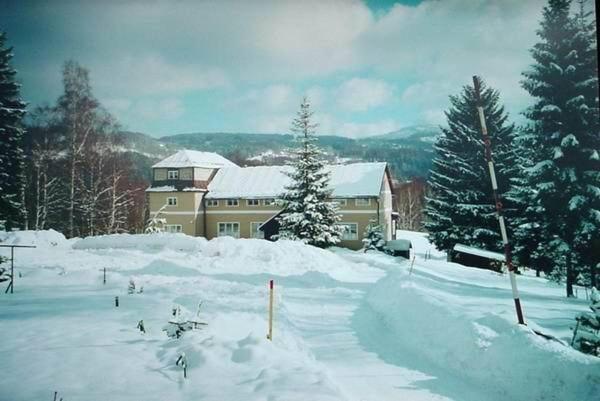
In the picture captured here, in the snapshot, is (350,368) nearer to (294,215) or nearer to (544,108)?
(544,108)

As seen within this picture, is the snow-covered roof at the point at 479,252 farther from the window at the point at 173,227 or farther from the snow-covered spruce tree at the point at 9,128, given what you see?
the window at the point at 173,227

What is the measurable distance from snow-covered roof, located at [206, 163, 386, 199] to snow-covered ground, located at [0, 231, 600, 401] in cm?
1965

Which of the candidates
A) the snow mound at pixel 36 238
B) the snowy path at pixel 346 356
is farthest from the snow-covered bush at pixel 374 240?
the snow mound at pixel 36 238

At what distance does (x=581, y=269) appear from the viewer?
14258 mm

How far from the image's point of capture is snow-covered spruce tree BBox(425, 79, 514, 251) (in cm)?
2233

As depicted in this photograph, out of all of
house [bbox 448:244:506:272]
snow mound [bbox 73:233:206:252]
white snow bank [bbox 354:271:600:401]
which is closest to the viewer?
white snow bank [bbox 354:271:600:401]

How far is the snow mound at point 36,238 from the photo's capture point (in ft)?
48.7

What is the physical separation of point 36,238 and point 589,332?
19.6 meters

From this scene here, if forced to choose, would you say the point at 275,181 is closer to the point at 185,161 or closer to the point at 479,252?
the point at 185,161

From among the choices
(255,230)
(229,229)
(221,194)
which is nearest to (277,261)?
(255,230)

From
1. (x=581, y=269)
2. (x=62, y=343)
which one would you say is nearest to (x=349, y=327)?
(x=62, y=343)

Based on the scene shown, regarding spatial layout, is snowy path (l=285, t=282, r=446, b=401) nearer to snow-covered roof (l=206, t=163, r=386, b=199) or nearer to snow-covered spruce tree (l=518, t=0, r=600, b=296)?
snow-covered spruce tree (l=518, t=0, r=600, b=296)

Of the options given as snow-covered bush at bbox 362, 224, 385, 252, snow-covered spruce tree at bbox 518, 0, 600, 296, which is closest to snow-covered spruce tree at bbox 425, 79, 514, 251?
snow-covered bush at bbox 362, 224, 385, 252

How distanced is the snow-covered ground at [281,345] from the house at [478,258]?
353 inches
